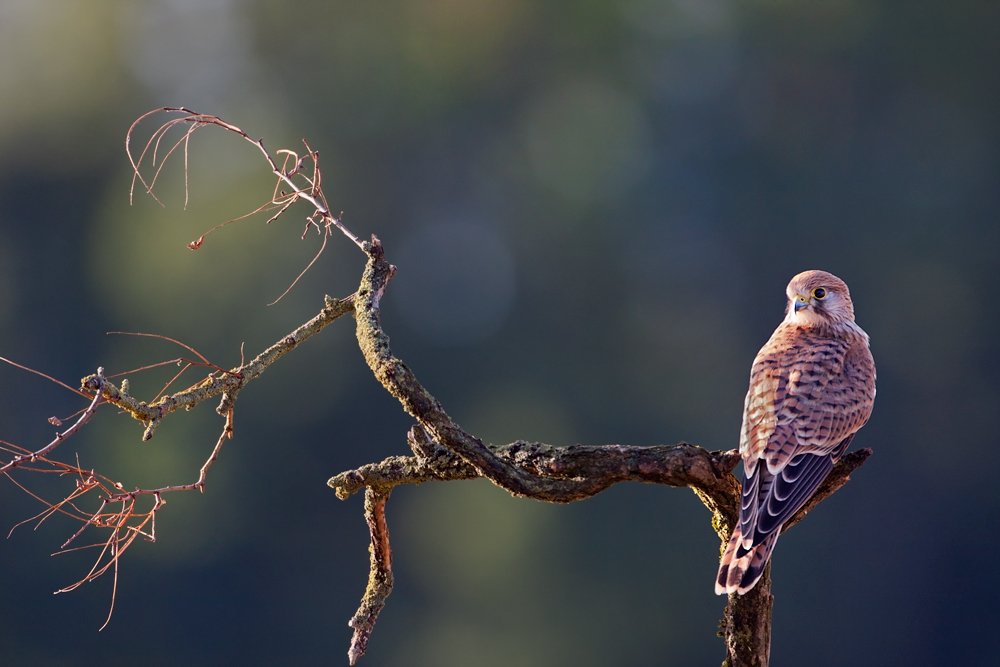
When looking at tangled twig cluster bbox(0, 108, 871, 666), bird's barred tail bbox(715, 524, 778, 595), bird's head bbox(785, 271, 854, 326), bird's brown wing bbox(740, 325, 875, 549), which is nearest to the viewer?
tangled twig cluster bbox(0, 108, 871, 666)

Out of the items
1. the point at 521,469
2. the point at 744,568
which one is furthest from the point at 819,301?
the point at 521,469

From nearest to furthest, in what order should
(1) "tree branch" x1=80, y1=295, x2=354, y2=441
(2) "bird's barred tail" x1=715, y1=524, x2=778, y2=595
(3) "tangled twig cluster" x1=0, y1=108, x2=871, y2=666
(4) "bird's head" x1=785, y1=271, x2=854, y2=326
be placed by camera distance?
(1) "tree branch" x1=80, y1=295, x2=354, y2=441 < (3) "tangled twig cluster" x1=0, y1=108, x2=871, y2=666 < (2) "bird's barred tail" x1=715, y1=524, x2=778, y2=595 < (4) "bird's head" x1=785, y1=271, x2=854, y2=326

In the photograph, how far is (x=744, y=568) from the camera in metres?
1.62

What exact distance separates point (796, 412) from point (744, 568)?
0.62m

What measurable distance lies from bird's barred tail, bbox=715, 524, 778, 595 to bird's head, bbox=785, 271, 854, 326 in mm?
977

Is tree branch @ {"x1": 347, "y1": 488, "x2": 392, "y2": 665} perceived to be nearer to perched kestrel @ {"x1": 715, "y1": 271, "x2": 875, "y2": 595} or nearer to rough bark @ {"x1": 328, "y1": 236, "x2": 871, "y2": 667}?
rough bark @ {"x1": 328, "y1": 236, "x2": 871, "y2": 667}

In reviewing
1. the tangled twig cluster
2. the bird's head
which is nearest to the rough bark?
the tangled twig cluster

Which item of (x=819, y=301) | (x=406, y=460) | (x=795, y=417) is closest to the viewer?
(x=406, y=460)

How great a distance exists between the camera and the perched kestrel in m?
1.68

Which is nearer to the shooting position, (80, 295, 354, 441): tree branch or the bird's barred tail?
(80, 295, 354, 441): tree branch

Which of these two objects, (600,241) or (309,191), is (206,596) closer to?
(600,241)

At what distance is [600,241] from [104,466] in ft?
40.1

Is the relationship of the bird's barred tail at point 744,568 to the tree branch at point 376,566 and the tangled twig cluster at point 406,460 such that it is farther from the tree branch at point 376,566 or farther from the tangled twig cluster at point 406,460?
the tree branch at point 376,566

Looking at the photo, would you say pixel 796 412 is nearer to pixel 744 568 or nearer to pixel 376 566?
pixel 744 568
